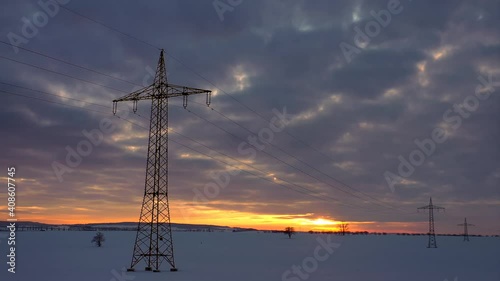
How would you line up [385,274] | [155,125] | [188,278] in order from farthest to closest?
1. [385,274]
2. [155,125]
3. [188,278]

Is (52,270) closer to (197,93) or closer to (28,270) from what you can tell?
A: (28,270)

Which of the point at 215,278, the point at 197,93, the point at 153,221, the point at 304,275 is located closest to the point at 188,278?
the point at 215,278

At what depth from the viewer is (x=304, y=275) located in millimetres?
52875

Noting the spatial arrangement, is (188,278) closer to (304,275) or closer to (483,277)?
(304,275)

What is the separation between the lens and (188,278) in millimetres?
45562

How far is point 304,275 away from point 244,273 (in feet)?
22.0

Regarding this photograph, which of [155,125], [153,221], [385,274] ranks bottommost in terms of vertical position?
[385,274]

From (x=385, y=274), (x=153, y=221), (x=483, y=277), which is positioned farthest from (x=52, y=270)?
(x=483, y=277)

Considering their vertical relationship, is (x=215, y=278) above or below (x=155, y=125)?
below

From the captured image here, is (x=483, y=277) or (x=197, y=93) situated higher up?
(x=197, y=93)

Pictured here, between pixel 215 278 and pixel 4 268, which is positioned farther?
pixel 4 268

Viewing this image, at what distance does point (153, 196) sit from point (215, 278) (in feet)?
32.8

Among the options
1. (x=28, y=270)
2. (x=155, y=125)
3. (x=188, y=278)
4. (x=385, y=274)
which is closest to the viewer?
(x=188, y=278)

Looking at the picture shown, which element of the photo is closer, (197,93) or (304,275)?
(197,93)
